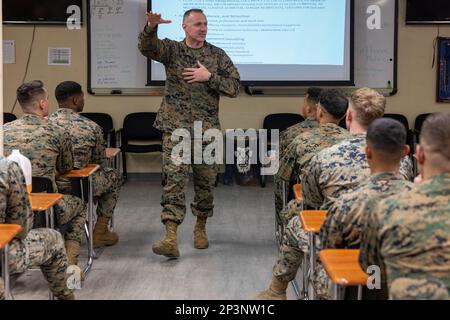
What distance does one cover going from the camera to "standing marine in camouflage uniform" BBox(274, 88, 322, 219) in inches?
175

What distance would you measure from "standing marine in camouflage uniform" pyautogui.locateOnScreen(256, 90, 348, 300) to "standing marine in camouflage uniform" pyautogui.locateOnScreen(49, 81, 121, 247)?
147 cm

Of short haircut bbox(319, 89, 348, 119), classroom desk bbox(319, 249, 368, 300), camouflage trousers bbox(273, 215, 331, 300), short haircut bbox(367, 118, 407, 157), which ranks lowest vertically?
camouflage trousers bbox(273, 215, 331, 300)

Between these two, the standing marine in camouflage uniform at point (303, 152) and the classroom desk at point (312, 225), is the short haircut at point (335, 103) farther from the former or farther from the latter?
the classroom desk at point (312, 225)

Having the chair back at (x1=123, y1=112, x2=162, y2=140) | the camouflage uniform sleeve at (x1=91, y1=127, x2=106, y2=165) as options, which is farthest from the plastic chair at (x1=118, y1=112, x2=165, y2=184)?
the camouflage uniform sleeve at (x1=91, y1=127, x2=106, y2=165)

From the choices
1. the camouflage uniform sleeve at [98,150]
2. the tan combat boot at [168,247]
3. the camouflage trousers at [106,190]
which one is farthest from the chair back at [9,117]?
the tan combat boot at [168,247]

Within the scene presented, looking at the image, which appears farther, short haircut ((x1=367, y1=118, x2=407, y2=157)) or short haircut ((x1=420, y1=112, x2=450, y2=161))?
short haircut ((x1=367, y1=118, x2=407, y2=157))

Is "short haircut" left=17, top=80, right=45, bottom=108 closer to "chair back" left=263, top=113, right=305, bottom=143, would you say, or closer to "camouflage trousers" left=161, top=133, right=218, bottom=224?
"camouflage trousers" left=161, top=133, right=218, bottom=224

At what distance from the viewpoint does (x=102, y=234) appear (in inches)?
205

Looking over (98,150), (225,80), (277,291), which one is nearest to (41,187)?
(98,150)

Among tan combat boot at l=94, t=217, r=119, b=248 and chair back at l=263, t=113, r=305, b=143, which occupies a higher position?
chair back at l=263, t=113, r=305, b=143

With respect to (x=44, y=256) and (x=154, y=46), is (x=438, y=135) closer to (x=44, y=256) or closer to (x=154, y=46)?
(x=44, y=256)

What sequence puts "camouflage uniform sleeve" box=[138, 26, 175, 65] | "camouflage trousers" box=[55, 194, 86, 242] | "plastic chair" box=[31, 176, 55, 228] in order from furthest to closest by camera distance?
"camouflage uniform sleeve" box=[138, 26, 175, 65] → "camouflage trousers" box=[55, 194, 86, 242] → "plastic chair" box=[31, 176, 55, 228]

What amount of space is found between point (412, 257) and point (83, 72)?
6.49 m
